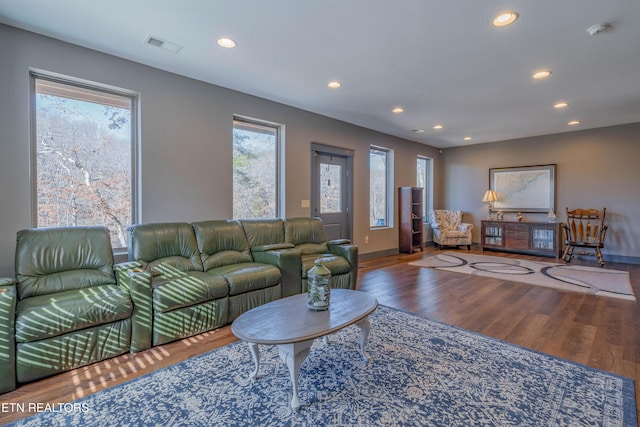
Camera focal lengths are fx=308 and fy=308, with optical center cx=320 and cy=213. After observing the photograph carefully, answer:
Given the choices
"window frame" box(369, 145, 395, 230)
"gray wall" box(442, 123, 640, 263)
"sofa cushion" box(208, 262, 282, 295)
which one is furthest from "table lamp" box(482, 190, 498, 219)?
"sofa cushion" box(208, 262, 282, 295)

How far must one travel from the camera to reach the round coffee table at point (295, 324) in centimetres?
A: 174

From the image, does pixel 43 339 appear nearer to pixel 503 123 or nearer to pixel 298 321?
pixel 298 321

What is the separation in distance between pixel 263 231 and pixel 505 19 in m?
3.19

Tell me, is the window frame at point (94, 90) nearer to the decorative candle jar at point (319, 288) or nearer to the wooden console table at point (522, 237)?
the decorative candle jar at point (319, 288)

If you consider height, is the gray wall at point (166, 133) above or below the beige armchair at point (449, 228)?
above

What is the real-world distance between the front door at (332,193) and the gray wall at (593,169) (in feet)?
13.3

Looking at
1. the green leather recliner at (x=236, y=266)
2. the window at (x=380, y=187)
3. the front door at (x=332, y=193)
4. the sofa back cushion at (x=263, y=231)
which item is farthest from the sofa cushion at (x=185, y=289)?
the window at (x=380, y=187)

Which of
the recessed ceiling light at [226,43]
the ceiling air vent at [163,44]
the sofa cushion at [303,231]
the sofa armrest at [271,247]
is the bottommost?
the sofa armrest at [271,247]

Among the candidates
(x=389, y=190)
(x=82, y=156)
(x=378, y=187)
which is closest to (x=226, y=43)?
(x=82, y=156)

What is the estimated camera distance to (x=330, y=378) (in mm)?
2027

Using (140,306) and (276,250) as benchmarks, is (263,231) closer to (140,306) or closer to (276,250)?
(276,250)

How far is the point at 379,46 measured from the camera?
2.96 metres

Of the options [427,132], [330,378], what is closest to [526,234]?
[427,132]

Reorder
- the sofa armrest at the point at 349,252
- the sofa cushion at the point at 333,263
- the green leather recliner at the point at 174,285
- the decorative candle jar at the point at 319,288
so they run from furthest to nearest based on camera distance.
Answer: the sofa armrest at the point at 349,252, the sofa cushion at the point at 333,263, the green leather recliner at the point at 174,285, the decorative candle jar at the point at 319,288
